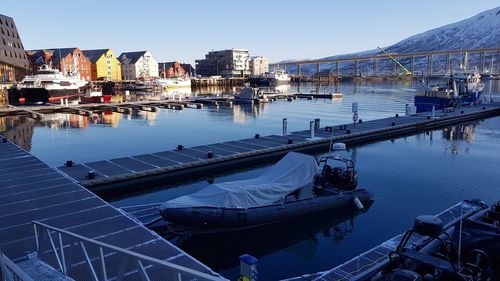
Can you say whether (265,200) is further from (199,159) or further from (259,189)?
(199,159)

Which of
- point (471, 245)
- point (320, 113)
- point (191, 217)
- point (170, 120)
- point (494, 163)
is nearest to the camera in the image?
point (471, 245)

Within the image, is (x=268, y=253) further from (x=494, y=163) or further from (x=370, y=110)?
(x=370, y=110)

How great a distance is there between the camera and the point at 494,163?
28.4m

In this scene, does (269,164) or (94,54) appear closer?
(269,164)

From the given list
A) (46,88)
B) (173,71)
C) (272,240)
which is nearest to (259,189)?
(272,240)

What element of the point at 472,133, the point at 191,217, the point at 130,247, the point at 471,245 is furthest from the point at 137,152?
the point at 472,133

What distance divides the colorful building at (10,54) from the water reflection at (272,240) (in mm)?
95242

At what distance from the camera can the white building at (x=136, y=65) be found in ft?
551

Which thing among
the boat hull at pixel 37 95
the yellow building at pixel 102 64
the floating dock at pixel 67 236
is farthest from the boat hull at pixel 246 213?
the yellow building at pixel 102 64

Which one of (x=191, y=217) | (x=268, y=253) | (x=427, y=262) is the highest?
(x=427, y=262)

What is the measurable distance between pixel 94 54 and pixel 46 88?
251 feet

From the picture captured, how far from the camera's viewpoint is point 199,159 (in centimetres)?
2497

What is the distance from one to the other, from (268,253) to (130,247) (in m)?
5.80

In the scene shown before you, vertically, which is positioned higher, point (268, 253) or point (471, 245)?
point (471, 245)
